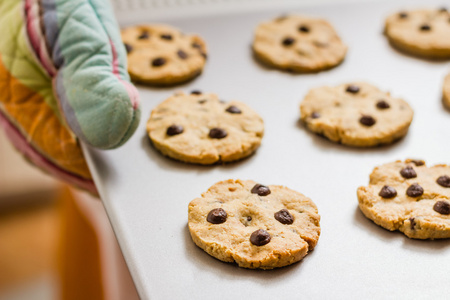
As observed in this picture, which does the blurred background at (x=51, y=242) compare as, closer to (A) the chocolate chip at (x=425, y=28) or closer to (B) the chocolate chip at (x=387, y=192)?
(B) the chocolate chip at (x=387, y=192)

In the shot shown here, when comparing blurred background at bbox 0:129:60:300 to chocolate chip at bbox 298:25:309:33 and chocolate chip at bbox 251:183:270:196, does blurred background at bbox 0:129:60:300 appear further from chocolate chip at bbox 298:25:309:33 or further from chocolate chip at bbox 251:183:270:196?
chocolate chip at bbox 251:183:270:196

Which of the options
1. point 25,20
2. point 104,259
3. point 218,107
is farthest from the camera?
point 104,259

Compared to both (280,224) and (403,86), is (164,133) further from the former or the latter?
(403,86)

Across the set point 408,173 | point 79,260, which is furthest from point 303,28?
point 79,260

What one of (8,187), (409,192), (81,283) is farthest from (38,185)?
(409,192)

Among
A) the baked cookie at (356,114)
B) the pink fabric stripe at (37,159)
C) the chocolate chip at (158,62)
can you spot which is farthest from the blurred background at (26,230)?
the baked cookie at (356,114)

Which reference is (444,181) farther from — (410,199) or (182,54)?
(182,54)

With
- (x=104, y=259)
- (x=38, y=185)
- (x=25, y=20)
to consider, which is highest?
(x=25, y=20)
